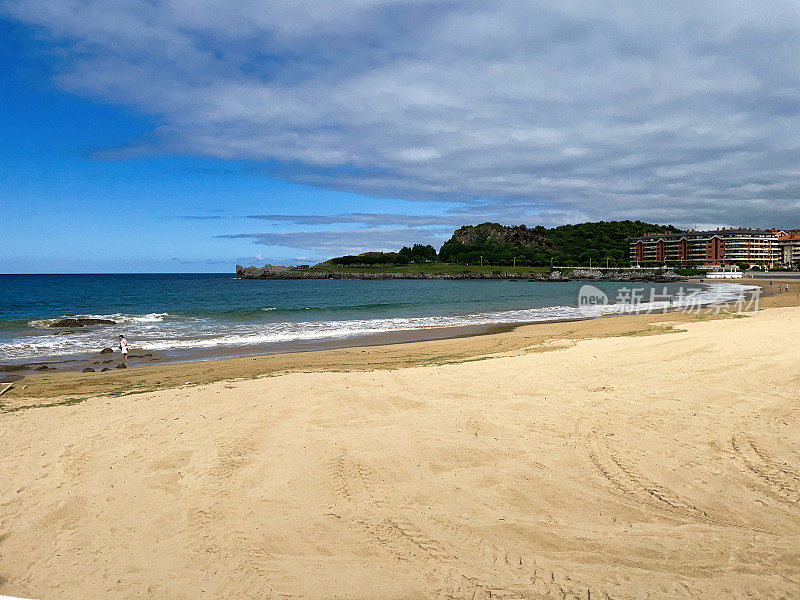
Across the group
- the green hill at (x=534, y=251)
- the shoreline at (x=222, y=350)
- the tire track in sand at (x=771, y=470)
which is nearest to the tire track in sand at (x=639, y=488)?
the tire track in sand at (x=771, y=470)

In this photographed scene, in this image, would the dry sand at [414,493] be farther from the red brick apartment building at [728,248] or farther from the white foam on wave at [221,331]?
the red brick apartment building at [728,248]

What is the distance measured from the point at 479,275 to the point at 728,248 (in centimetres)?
6894

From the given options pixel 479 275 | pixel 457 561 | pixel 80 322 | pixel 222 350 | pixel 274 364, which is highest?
pixel 479 275

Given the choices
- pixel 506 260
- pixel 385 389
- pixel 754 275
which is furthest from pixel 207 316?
pixel 506 260

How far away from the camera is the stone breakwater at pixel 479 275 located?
113 meters

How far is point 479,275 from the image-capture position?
141875 mm

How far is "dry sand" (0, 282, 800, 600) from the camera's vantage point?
3674mm

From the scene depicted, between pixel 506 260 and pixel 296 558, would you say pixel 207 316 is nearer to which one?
pixel 296 558

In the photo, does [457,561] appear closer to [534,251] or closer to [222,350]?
[222,350]

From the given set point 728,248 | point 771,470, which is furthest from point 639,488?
point 728,248

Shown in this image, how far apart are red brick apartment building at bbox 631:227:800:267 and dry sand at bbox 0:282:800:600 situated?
151 meters

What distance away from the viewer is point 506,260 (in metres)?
172

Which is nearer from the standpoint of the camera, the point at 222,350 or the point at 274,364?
Result: the point at 274,364

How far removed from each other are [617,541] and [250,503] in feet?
11.1
